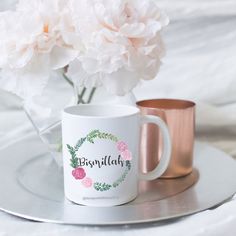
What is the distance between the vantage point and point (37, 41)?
1.83ft

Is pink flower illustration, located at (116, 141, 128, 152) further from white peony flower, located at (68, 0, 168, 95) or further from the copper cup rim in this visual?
the copper cup rim

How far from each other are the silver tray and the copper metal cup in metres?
0.02


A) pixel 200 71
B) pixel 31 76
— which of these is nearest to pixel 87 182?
pixel 31 76

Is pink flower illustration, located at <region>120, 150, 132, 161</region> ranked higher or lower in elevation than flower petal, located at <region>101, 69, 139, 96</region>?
lower

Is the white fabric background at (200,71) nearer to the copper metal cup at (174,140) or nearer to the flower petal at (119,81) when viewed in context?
the copper metal cup at (174,140)

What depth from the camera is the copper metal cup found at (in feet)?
2.09

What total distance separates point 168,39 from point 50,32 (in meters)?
0.39

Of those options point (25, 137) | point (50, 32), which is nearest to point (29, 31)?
point (50, 32)

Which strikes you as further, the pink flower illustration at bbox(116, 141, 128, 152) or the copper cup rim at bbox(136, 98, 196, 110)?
the copper cup rim at bbox(136, 98, 196, 110)

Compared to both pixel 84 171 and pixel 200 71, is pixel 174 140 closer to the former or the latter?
pixel 84 171

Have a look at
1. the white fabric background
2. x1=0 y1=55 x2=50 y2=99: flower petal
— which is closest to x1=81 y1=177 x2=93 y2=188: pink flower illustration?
x1=0 y1=55 x2=50 y2=99: flower petal

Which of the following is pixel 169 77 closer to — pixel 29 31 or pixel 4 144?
pixel 4 144

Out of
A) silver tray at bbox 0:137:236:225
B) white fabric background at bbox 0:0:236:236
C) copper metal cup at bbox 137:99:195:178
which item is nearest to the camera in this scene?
silver tray at bbox 0:137:236:225

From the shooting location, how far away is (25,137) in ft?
2.63
